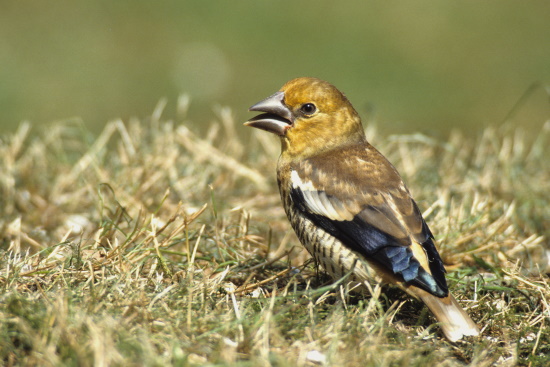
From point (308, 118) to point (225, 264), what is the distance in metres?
0.86

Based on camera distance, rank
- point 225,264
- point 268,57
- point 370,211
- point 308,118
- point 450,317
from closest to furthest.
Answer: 1. point 450,317
2. point 370,211
3. point 225,264
4. point 308,118
5. point 268,57

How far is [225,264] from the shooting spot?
3.45m

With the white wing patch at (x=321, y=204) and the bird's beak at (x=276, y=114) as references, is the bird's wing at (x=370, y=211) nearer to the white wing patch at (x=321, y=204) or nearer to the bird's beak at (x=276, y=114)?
the white wing patch at (x=321, y=204)

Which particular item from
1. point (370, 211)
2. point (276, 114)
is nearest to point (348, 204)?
point (370, 211)

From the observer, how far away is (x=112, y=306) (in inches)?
106

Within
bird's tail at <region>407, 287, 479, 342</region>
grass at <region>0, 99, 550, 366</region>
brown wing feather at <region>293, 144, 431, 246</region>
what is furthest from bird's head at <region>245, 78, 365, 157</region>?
bird's tail at <region>407, 287, 479, 342</region>

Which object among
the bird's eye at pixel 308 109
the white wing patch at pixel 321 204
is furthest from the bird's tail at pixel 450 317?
the bird's eye at pixel 308 109

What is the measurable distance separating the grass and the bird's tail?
0.19ft

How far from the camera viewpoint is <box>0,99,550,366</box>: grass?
2.49 m

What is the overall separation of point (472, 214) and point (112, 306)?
6.99 ft

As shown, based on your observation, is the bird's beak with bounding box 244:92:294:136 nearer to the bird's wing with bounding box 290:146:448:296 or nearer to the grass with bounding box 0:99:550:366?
the bird's wing with bounding box 290:146:448:296

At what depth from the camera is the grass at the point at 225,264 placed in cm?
249

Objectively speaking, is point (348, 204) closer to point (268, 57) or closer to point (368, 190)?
point (368, 190)

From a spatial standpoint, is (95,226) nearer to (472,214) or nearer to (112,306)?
(112,306)
